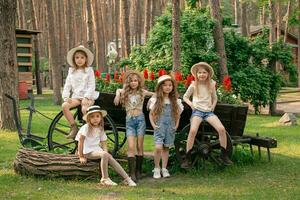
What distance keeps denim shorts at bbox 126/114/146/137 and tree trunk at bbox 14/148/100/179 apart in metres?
0.72

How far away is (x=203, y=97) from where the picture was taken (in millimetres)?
7988

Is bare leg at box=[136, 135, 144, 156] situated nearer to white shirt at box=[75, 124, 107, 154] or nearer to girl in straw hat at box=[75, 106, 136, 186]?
girl in straw hat at box=[75, 106, 136, 186]

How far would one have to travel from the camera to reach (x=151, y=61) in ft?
60.6

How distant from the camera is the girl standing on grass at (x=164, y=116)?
7.82 m

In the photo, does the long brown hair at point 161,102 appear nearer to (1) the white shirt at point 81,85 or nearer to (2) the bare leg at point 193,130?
(2) the bare leg at point 193,130

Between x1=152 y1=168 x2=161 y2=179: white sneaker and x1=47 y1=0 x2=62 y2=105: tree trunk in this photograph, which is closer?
x1=152 y1=168 x2=161 y2=179: white sneaker

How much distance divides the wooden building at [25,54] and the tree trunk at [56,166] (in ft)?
60.4

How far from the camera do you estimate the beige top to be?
7.93 m

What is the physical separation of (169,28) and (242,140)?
10797mm

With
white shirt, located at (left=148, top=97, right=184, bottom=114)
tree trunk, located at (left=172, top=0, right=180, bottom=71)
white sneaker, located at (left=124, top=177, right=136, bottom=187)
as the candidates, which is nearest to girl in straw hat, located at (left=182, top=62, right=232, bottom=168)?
white shirt, located at (left=148, top=97, right=184, bottom=114)

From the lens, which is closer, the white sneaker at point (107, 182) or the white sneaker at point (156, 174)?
the white sneaker at point (107, 182)

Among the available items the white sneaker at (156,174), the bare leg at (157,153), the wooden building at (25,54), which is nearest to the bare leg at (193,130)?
the bare leg at (157,153)

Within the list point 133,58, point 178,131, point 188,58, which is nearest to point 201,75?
point 178,131

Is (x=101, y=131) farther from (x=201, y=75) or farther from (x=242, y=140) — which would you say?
(x=242, y=140)
